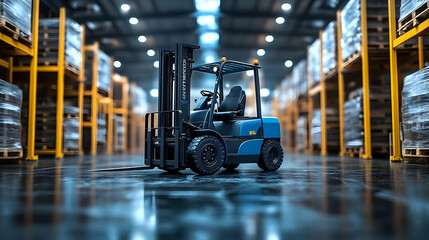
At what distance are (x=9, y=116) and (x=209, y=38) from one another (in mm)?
10904

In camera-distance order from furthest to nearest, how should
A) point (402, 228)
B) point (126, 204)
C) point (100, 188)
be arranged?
point (100, 188)
point (126, 204)
point (402, 228)

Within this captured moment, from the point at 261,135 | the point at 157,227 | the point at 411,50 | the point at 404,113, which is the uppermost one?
the point at 411,50

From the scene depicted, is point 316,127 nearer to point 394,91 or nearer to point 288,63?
point 288,63

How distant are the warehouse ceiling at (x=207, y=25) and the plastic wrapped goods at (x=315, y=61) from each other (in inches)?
45.0

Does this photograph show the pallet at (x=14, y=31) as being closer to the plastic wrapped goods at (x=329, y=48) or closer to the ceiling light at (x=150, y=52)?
the plastic wrapped goods at (x=329, y=48)

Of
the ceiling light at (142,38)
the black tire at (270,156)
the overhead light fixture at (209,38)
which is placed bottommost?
the black tire at (270,156)

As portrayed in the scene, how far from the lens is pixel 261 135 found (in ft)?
20.3

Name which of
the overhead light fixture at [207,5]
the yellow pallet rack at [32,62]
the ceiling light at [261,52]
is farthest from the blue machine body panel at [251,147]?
the ceiling light at [261,52]

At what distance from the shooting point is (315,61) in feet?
45.5

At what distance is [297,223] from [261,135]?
4050mm

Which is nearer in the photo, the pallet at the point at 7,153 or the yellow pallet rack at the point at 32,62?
the pallet at the point at 7,153

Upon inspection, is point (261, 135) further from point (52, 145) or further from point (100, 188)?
point (52, 145)

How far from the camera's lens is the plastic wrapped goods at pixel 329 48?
11.7 m

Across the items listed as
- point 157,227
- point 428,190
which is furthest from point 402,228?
point 428,190
